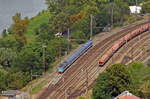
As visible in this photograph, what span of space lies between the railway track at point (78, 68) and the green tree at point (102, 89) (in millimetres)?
9142

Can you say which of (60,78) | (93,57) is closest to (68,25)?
(93,57)

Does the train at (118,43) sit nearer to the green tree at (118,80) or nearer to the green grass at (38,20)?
the green tree at (118,80)

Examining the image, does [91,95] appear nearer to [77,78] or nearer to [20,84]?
[77,78]

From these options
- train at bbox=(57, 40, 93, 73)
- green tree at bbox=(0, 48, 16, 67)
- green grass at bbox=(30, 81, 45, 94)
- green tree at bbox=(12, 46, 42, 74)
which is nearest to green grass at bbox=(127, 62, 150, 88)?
train at bbox=(57, 40, 93, 73)

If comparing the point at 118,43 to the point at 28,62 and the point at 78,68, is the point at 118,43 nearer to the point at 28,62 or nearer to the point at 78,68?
the point at 78,68

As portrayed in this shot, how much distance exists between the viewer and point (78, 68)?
260ft

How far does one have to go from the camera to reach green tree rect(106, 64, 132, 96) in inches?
2270

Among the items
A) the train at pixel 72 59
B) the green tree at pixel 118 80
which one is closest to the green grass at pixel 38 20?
the train at pixel 72 59

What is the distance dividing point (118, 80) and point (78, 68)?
22186mm

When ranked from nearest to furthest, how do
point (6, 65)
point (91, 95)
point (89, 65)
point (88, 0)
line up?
point (91, 95)
point (89, 65)
point (6, 65)
point (88, 0)

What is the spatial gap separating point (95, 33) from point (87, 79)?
107 ft

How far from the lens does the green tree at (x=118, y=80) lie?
57656 mm

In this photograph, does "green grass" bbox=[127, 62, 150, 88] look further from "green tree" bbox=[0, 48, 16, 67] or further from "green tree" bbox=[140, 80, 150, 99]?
"green tree" bbox=[0, 48, 16, 67]

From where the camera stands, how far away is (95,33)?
103 meters
